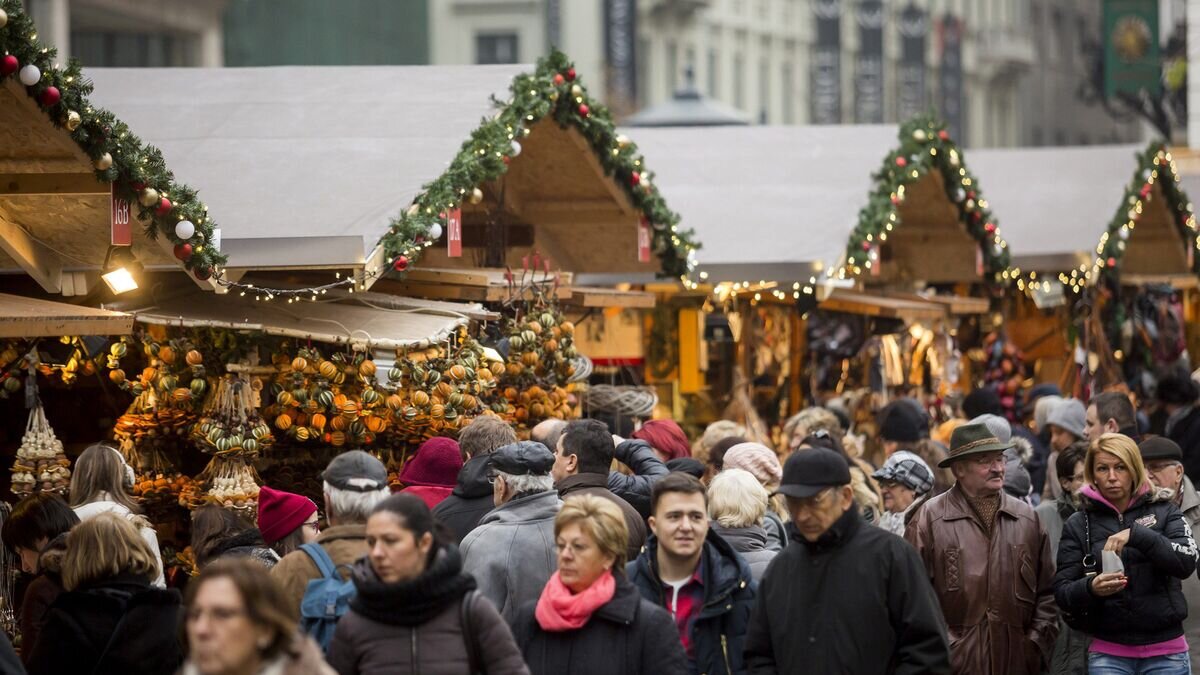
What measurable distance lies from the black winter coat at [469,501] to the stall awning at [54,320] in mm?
1965

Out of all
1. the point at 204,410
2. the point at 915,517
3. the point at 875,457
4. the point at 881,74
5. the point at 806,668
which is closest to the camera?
the point at 806,668

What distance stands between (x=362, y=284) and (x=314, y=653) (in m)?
5.48

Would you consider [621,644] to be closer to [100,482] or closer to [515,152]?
[100,482]

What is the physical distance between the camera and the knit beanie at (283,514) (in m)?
7.34

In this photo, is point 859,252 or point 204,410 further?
point 859,252

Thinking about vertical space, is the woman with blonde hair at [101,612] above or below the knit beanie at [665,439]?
below

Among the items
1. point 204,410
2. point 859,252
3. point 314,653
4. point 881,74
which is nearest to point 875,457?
point 859,252

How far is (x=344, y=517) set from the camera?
6.53 meters

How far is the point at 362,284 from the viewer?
1030cm

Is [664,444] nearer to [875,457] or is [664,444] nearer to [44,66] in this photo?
[44,66]

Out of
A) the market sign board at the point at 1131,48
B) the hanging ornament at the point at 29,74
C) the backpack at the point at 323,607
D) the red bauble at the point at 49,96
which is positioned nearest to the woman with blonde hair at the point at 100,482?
the red bauble at the point at 49,96

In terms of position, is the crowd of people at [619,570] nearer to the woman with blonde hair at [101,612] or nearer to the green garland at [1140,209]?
the woman with blonde hair at [101,612]

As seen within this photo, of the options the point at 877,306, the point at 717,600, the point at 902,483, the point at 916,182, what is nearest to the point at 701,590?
the point at 717,600

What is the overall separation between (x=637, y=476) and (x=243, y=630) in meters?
4.02
